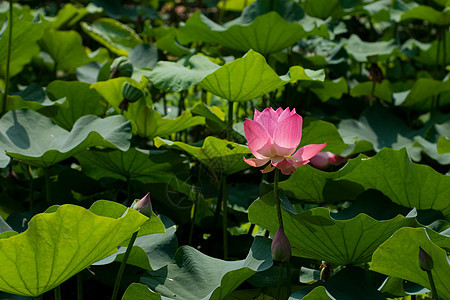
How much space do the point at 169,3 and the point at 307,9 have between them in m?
1.51

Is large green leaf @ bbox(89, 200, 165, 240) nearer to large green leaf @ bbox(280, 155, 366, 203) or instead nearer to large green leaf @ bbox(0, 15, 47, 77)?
large green leaf @ bbox(280, 155, 366, 203)

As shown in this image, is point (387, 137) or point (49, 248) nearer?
point (49, 248)

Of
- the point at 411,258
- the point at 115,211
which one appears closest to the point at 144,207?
the point at 115,211

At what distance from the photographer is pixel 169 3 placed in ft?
12.2

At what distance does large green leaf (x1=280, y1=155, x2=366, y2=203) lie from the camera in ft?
4.47

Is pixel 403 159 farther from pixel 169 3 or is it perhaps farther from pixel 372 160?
pixel 169 3

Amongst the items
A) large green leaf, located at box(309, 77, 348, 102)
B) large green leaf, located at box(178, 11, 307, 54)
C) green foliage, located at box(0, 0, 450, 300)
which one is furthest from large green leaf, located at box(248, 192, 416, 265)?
large green leaf, located at box(309, 77, 348, 102)

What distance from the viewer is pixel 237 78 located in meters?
1.44

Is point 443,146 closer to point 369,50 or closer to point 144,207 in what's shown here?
point 369,50

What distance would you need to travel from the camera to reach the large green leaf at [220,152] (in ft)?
4.17

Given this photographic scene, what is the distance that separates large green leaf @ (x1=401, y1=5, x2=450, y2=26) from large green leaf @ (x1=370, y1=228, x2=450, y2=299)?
4.21ft

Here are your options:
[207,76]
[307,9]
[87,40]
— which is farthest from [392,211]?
[87,40]

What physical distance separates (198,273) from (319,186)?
0.41m

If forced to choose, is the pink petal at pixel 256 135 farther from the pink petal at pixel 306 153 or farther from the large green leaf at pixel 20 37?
the large green leaf at pixel 20 37
